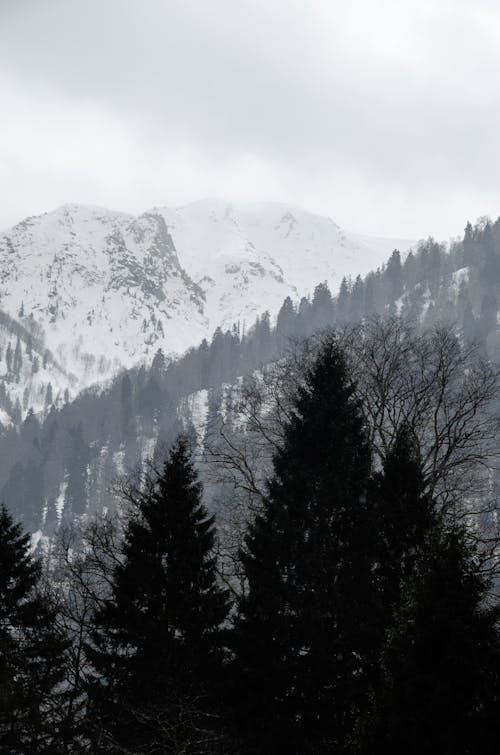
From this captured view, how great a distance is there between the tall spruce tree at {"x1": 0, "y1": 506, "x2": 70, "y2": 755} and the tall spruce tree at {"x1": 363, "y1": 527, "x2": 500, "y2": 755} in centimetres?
867

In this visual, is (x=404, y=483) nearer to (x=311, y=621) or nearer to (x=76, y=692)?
(x=311, y=621)

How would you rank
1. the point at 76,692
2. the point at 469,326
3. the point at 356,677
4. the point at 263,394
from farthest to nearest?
the point at 469,326
the point at 263,394
the point at 76,692
the point at 356,677

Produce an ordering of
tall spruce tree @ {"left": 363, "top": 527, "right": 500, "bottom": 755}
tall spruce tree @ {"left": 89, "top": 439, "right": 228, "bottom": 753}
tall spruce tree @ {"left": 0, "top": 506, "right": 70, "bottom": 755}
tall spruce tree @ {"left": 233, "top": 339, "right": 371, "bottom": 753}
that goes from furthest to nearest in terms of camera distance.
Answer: tall spruce tree @ {"left": 0, "top": 506, "right": 70, "bottom": 755} → tall spruce tree @ {"left": 89, "top": 439, "right": 228, "bottom": 753} → tall spruce tree @ {"left": 233, "top": 339, "right": 371, "bottom": 753} → tall spruce tree @ {"left": 363, "top": 527, "right": 500, "bottom": 755}

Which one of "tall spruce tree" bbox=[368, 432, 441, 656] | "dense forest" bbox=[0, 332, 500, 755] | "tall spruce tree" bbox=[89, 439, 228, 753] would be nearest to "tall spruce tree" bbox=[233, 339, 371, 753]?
"dense forest" bbox=[0, 332, 500, 755]

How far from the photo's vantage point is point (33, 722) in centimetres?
1845

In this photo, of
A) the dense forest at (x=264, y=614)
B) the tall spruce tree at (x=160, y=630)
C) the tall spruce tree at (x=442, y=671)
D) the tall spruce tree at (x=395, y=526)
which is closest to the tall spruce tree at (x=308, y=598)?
the dense forest at (x=264, y=614)

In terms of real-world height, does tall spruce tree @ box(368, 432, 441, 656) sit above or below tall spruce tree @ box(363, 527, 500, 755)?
above

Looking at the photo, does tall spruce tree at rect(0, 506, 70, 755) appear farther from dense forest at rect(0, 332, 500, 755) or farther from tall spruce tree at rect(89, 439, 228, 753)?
tall spruce tree at rect(89, 439, 228, 753)

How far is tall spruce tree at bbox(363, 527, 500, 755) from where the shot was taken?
1158 cm

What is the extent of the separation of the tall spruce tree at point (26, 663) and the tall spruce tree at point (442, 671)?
867cm

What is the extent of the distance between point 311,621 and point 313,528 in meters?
2.15

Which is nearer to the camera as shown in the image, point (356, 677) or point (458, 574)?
point (458, 574)

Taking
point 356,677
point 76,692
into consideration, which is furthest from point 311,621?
point 76,692

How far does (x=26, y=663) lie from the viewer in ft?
68.9
